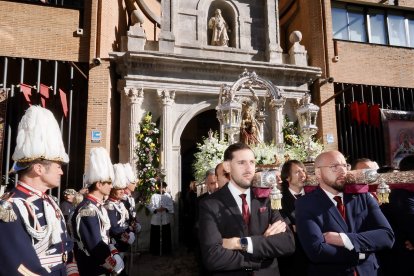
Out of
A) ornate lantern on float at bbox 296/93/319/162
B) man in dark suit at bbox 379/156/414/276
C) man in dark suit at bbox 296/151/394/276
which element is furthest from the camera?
ornate lantern on float at bbox 296/93/319/162

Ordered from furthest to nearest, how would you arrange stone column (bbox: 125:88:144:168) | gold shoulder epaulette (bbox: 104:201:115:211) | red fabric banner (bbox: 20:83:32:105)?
stone column (bbox: 125:88:144:168), red fabric banner (bbox: 20:83:32:105), gold shoulder epaulette (bbox: 104:201:115:211)

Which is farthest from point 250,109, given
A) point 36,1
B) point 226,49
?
point 36,1

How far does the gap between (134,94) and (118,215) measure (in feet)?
19.3

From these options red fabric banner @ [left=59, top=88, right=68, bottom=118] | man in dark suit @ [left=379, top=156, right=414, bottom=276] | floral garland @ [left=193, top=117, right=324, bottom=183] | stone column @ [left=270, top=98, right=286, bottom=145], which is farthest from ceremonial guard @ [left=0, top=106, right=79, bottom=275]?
stone column @ [left=270, top=98, right=286, bottom=145]

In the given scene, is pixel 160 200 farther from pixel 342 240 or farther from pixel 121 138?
pixel 342 240

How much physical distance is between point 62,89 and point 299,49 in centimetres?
888

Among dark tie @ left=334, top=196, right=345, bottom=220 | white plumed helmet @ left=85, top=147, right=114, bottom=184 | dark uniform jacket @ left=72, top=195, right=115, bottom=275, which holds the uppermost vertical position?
white plumed helmet @ left=85, top=147, right=114, bottom=184

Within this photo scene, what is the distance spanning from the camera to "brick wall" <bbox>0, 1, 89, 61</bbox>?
426 inches

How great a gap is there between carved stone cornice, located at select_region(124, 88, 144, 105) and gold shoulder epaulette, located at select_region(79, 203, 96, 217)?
24.2 feet

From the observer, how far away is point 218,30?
Answer: 512 inches

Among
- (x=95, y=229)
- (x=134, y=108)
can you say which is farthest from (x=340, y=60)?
(x=95, y=229)

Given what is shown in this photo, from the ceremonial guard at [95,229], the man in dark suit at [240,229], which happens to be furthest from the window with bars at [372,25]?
the man in dark suit at [240,229]

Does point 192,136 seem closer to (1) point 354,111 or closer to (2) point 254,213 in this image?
(1) point 354,111

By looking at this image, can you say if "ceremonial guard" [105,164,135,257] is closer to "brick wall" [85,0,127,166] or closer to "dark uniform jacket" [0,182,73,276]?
"dark uniform jacket" [0,182,73,276]
